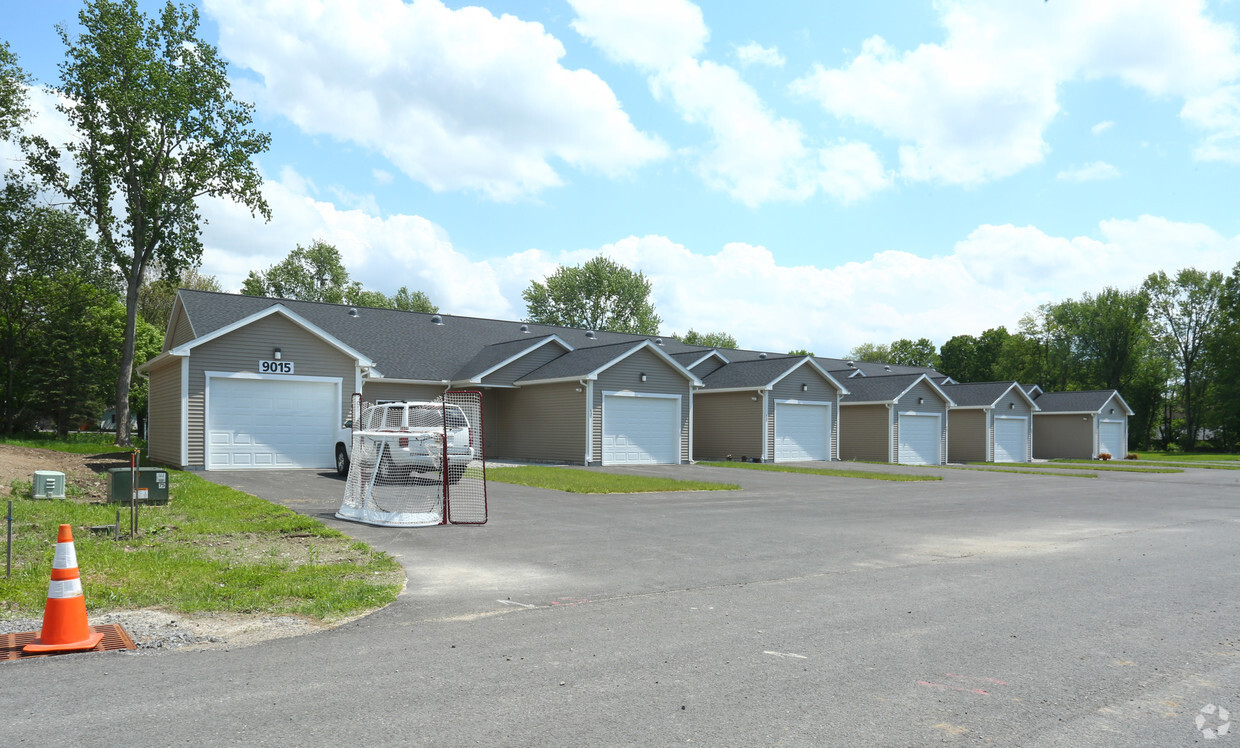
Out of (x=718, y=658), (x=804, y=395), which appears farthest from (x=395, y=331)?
(x=718, y=658)

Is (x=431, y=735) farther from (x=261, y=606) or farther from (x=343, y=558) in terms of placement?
(x=343, y=558)

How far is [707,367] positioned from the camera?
3622 centimetres

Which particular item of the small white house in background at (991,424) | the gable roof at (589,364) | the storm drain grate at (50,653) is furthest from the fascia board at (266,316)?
the small white house in background at (991,424)

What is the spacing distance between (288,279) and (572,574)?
60393mm

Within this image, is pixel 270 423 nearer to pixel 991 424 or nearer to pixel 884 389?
pixel 884 389

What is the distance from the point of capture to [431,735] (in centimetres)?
397

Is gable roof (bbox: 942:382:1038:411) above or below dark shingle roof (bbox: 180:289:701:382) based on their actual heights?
below

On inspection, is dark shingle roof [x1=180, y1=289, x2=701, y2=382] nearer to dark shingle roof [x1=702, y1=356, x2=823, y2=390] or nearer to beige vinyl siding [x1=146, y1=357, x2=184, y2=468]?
beige vinyl siding [x1=146, y1=357, x2=184, y2=468]

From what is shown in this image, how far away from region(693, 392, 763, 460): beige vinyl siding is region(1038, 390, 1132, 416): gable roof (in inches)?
1025

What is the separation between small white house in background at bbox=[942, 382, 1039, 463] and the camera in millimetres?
41594

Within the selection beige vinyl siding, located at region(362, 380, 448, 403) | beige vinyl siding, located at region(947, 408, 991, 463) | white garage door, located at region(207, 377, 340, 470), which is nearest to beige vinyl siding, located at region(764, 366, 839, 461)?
beige vinyl siding, located at region(947, 408, 991, 463)

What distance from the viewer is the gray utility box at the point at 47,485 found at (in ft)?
42.1

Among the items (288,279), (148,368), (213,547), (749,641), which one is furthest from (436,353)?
(288,279)

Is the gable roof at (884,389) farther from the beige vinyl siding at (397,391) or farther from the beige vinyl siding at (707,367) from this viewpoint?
the beige vinyl siding at (397,391)
